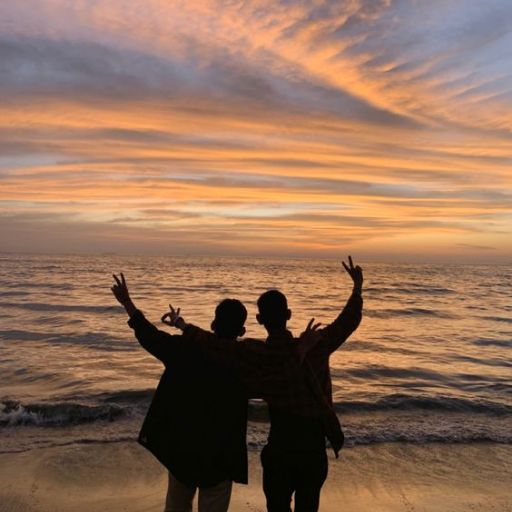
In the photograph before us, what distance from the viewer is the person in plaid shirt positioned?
335 centimetres

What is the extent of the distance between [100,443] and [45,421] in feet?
5.80

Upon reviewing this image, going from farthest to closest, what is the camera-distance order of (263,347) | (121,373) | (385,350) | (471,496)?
(385,350) < (121,373) < (471,496) < (263,347)

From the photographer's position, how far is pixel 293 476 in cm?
347

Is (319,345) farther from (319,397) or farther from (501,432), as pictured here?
(501,432)

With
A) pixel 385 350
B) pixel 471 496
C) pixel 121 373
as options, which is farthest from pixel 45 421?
pixel 385 350

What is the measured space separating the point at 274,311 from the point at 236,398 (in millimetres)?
596

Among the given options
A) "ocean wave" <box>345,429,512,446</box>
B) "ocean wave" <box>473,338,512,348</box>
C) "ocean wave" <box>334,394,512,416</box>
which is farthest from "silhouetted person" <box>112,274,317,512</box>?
"ocean wave" <box>473,338,512,348</box>

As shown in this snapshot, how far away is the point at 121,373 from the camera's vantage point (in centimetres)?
1338

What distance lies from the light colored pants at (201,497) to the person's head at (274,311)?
42.6 inches

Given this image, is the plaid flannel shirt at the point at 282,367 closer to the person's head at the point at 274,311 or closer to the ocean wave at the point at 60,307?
the person's head at the point at 274,311

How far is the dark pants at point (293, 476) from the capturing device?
11.2 ft

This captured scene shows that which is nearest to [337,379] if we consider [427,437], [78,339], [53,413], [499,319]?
[427,437]

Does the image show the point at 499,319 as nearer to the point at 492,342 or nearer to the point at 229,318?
the point at 492,342

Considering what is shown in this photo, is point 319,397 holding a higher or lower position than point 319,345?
lower
